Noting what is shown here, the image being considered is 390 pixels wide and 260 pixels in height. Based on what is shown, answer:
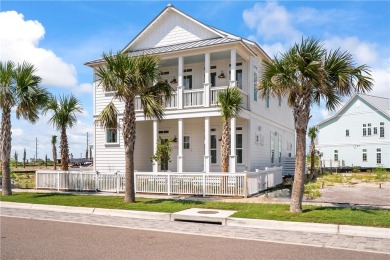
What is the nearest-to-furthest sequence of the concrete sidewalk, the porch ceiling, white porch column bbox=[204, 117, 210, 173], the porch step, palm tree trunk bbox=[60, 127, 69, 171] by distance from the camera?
the concrete sidewalk
white porch column bbox=[204, 117, 210, 173]
the porch ceiling
palm tree trunk bbox=[60, 127, 69, 171]
the porch step

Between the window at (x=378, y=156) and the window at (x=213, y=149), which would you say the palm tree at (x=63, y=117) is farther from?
the window at (x=378, y=156)

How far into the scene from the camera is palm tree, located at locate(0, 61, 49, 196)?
16859 millimetres

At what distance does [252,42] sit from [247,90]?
9.76 feet

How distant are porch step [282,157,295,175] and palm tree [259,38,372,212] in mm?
16365

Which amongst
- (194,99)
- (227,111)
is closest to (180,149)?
(194,99)

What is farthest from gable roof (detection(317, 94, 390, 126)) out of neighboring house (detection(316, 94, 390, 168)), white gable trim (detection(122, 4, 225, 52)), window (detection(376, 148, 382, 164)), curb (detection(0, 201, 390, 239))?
curb (detection(0, 201, 390, 239))

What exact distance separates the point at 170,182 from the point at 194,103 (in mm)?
4839

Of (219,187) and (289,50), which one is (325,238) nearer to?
(289,50)

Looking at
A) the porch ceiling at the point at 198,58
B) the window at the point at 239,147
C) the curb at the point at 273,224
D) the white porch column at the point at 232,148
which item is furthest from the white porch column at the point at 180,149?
the curb at the point at 273,224

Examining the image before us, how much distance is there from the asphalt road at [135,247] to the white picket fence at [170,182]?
21.4 feet

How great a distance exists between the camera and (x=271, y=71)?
11.4 m

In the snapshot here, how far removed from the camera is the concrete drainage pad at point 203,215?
422 inches

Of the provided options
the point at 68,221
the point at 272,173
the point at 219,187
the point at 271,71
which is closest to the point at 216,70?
the point at 272,173

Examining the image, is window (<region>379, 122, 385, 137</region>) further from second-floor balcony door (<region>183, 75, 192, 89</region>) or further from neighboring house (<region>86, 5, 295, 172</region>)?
second-floor balcony door (<region>183, 75, 192, 89</region>)
